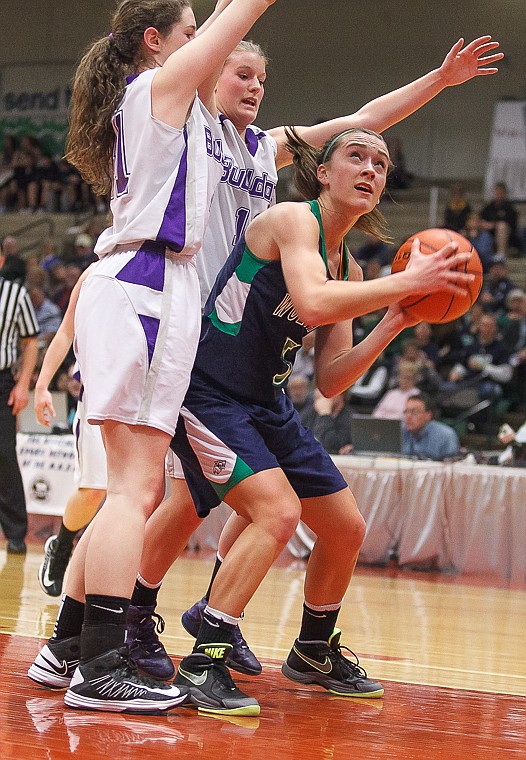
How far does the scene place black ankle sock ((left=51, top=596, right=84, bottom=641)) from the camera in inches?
131

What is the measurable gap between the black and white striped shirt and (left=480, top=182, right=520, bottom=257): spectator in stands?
9.09 metres

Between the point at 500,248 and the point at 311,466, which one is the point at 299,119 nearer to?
the point at 500,248

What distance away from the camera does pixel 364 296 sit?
3.04 metres

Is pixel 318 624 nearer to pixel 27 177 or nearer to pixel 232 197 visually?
pixel 232 197

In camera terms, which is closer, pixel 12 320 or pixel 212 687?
pixel 212 687

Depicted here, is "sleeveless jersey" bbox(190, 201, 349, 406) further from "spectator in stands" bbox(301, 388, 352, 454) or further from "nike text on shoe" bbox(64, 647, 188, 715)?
"spectator in stands" bbox(301, 388, 352, 454)

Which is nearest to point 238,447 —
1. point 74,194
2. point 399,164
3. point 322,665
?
point 322,665

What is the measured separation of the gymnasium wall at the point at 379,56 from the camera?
1858 centimetres

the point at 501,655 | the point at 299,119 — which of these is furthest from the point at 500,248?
the point at 501,655

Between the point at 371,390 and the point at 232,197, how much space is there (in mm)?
9019

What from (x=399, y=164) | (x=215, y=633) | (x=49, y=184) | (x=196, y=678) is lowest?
(x=196, y=678)

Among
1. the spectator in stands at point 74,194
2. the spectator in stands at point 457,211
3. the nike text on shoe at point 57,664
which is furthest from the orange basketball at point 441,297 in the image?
the spectator in stands at point 74,194

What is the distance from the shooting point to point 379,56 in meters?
19.5

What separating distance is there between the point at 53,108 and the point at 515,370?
450 inches
